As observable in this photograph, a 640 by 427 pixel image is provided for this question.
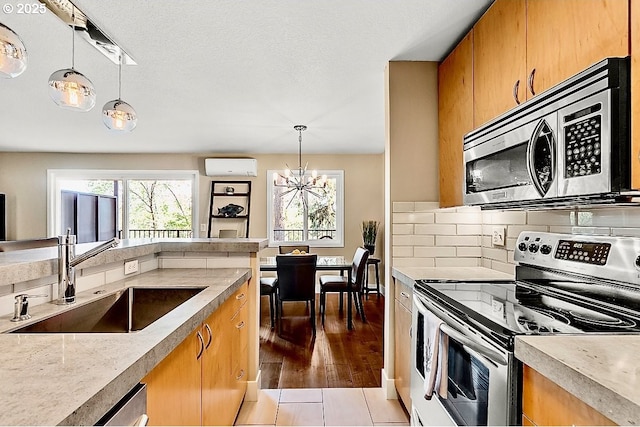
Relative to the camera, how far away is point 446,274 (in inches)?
87.3

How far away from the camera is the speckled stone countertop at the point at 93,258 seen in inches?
48.9

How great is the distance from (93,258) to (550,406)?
174 cm

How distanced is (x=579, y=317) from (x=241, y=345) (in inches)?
69.0

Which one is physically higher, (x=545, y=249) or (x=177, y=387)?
(x=545, y=249)

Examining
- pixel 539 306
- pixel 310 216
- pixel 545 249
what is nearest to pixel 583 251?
pixel 545 249

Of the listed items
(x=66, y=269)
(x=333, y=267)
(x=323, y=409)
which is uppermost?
(x=66, y=269)

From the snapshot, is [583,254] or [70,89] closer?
[583,254]

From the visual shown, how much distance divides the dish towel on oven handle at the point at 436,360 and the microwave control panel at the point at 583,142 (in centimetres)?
72

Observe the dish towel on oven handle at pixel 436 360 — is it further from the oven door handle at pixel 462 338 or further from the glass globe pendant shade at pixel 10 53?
the glass globe pendant shade at pixel 10 53

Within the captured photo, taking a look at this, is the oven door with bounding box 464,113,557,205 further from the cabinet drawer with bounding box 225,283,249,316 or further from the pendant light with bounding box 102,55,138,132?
the pendant light with bounding box 102,55,138,132

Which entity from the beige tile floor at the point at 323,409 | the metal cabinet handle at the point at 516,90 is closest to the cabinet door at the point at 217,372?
the beige tile floor at the point at 323,409

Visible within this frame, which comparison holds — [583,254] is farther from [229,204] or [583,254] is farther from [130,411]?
[229,204]

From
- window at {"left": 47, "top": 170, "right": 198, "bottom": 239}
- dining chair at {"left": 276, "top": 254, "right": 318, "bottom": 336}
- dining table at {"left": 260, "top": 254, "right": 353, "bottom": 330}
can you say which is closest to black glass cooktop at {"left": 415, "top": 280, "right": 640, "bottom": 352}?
dining chair at {"left": 276, "top": 254, "right": 318, "bottom": 336}

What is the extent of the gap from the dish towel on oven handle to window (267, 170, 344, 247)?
483 centimetres
